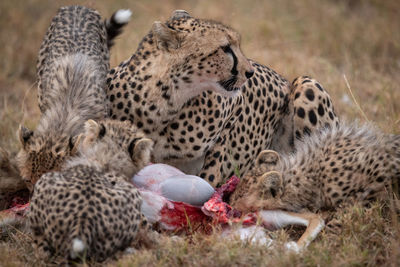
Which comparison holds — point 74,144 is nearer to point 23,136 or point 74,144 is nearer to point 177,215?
point 23,136

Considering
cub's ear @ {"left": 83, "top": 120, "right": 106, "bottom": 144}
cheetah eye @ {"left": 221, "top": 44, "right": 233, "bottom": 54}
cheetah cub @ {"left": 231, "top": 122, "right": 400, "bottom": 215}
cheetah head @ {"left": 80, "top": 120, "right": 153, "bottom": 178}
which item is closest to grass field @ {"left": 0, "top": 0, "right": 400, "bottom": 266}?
cheetah cub @ {"left": 231, "top": 122, "right": 400, "bottom": 215}

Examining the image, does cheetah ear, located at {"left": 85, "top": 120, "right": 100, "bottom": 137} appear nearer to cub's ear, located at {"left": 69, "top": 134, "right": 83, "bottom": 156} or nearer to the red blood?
cub's ear, located at {"left": 69, "top": 134, "right": 83, "bottom": 156}

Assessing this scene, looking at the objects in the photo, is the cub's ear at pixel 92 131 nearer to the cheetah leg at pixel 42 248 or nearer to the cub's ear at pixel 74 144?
the cub's ear at pixel 74 144

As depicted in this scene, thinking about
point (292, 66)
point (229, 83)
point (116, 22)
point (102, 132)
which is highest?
point (116, 22)

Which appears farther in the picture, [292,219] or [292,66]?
[292,66]

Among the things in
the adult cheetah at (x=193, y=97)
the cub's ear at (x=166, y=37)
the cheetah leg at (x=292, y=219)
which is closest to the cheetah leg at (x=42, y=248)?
the adult cheetah at (x=193, y=97)

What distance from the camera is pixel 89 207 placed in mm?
2703

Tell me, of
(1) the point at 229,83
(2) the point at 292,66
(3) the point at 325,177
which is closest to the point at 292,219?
(3) the point at 325,177

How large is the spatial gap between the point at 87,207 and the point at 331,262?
119 centimetres

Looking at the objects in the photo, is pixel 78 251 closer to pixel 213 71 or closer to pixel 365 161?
pixel 213 71

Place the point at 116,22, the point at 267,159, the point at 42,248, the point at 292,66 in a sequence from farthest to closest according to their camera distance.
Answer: the point at 292,66
the point at 116,22
the point at 267,159
the point at 42,248

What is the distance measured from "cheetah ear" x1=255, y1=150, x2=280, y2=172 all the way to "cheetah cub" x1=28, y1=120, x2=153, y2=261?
2.77 feet

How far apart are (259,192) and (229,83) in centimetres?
70

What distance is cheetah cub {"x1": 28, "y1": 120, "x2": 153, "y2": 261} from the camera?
268 cm
